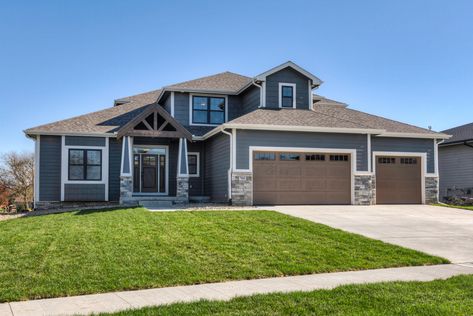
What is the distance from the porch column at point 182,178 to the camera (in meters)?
20.0

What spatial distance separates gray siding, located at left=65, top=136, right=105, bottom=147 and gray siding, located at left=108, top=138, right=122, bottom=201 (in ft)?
1.46

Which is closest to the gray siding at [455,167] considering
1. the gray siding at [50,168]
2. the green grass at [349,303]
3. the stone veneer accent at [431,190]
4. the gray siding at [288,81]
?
the stone veneer accent at [431,190]

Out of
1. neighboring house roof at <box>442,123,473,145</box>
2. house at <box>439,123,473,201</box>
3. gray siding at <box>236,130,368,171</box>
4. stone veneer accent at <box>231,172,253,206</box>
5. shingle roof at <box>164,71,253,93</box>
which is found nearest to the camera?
stone veneer accent at <box>231,172,253,206</box>

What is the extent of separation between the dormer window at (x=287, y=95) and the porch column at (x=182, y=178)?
195 inches

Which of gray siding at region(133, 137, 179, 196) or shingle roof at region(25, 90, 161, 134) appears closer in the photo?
shingle roof at region(25, 90, 161, 134)

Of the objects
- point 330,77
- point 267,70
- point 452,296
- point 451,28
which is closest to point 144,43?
point 267,70

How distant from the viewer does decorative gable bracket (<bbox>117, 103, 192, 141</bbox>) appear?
1955 centimetres

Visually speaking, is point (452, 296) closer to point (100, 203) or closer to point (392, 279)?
point (392, 279)

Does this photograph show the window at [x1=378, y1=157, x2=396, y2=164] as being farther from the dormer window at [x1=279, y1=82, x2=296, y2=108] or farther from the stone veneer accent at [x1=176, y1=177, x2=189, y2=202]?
the stone veneer accent at [x1=176, y1=177, x2=189, y2=202]

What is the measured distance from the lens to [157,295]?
22.2 feet

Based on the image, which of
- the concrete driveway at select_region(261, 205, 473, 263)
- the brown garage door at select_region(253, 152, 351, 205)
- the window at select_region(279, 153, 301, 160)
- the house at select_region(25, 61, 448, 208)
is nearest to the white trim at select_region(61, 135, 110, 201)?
the house at select_region(25, 61, 448, 208)

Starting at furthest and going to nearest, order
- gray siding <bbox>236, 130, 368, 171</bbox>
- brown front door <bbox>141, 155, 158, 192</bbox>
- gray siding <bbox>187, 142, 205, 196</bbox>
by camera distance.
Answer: gray siding <bbox>187, 142, 205, 196</bbox>, brown front door <bbox>141, 155, 158, 192</bbox>, gray siding <bbox>236, 130, 368, 171</bbox>

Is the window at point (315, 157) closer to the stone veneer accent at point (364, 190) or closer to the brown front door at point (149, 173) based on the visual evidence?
the stone veneer accent at point (364, 190)

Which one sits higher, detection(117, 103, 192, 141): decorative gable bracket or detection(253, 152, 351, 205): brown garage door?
detection(117, 103, 192, 141): decorative gable bracket
